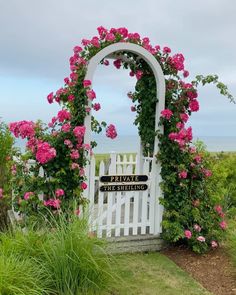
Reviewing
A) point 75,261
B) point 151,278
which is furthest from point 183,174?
point 75,261

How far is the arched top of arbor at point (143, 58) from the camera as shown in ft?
15.8

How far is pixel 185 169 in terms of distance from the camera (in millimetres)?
5191

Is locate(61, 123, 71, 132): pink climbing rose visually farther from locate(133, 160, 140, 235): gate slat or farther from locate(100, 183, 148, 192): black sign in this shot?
locate(133, 160, 140, 235): gate slat

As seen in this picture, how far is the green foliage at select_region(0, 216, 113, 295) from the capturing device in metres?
3.36

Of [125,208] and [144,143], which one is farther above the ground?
[144,143]

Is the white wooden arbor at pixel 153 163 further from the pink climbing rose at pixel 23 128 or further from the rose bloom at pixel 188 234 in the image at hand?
the pink climbing rose at pixel 23 128

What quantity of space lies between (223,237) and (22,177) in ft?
9.37

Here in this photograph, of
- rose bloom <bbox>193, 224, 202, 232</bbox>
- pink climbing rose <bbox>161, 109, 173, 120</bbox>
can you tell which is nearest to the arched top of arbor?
pink climbing rose <bbox>161, 109, 173, 120</bbox>

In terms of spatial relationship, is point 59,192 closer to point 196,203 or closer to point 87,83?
point 87,83

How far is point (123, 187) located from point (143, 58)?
1.74 m

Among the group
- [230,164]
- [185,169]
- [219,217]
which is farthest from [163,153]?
[230,164]

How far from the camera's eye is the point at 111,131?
5320 mm

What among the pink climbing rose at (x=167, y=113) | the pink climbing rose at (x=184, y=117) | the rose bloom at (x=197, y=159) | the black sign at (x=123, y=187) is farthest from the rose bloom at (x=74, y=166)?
the rose bloom at (x=197, y=159)

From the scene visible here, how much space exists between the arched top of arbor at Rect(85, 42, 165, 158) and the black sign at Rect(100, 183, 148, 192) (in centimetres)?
53
